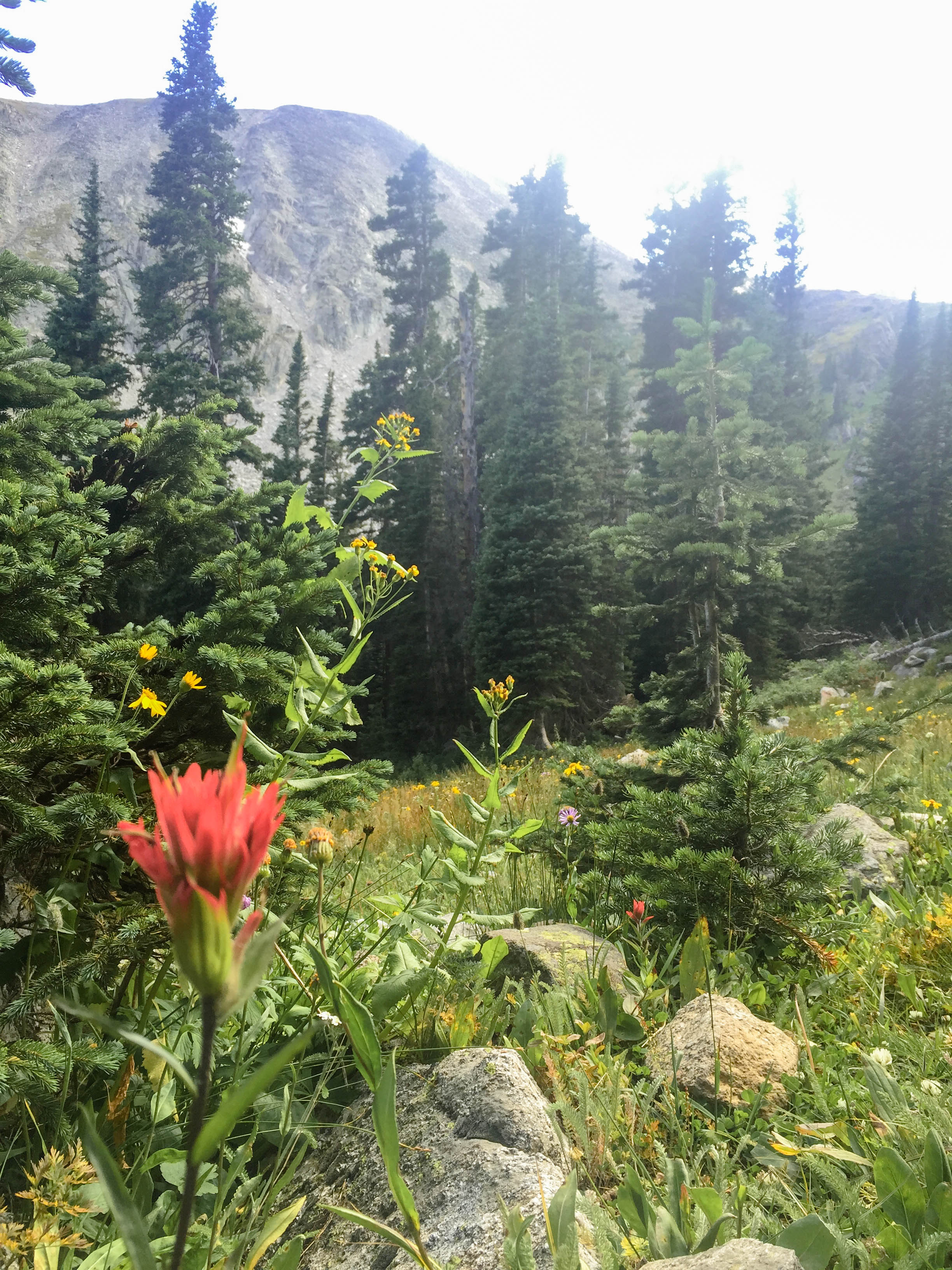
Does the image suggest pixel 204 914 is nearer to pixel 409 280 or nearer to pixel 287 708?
pixel 287 708

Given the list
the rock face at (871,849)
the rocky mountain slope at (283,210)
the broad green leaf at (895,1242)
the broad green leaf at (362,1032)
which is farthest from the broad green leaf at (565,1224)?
the rocky mountain slope at (283,210)

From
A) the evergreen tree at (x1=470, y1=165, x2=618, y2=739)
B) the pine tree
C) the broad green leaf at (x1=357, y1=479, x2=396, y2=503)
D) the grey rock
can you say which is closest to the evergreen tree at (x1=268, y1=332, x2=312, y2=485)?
the pine tree

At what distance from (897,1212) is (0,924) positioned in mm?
2050

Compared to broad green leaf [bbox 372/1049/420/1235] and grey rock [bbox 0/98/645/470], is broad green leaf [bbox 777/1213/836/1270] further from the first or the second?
grey rock [bbox 0/98/645/470]

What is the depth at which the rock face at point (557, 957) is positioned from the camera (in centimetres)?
222

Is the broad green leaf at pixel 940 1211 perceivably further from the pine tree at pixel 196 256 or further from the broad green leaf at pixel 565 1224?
the pine tree at pixel 196 256

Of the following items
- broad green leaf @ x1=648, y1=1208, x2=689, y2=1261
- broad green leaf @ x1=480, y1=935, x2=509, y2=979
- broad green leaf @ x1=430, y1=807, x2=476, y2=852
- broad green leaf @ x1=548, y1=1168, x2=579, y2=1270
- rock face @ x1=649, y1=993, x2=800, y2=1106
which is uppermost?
broad green leaf @ x1=430, y1=807, x2=476, y2=852

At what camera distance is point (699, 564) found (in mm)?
6684

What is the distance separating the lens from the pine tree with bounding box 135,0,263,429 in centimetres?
1844

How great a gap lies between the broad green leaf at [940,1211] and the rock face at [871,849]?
5.78 feet

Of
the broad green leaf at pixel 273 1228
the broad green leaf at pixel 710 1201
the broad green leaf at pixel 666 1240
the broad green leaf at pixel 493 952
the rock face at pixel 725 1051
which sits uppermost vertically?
the broad green leaf at pixel 273 1228

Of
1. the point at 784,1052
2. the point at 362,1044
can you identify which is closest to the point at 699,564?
the point at 784,1052

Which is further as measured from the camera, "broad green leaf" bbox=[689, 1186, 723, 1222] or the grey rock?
the grey rock

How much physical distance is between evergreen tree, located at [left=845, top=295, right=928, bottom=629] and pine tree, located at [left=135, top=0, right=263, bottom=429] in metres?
21.0
